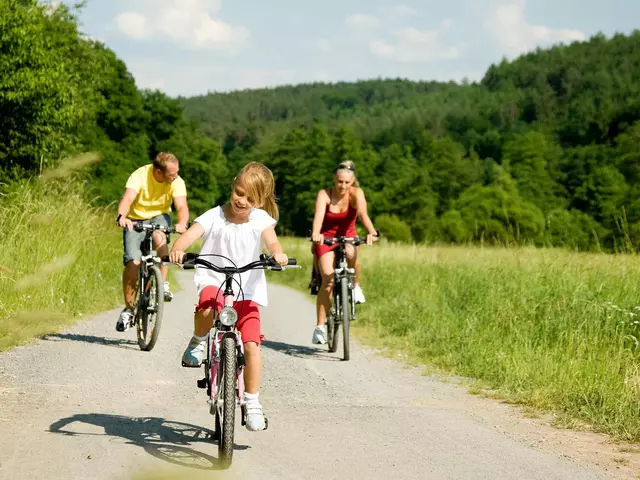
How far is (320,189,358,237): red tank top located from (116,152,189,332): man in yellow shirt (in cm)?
166

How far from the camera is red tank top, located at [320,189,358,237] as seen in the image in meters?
9.98

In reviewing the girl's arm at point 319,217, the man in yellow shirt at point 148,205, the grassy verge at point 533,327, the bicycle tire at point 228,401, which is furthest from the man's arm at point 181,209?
the bicycle tire at point 228,401

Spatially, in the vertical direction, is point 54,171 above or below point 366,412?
above

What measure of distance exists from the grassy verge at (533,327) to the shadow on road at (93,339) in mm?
3092

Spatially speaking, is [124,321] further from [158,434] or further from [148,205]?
[158,434]

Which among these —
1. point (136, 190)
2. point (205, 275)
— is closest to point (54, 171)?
point (136, 190)

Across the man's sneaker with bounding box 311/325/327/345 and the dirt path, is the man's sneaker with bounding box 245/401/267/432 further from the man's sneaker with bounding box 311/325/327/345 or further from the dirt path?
the man's sneaker with bounding box 311/325/327/345

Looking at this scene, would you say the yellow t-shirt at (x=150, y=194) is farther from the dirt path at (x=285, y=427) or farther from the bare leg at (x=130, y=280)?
the dirt path at (x=285, y=427)

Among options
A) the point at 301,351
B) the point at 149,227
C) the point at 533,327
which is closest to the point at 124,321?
the point at 149,227

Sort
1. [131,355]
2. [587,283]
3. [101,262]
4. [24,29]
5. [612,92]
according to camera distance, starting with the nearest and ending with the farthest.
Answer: [131,355] < [587,283] < [101,262] < [24,29] < [612,92]

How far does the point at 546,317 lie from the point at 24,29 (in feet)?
63.2

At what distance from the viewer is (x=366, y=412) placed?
6.41m

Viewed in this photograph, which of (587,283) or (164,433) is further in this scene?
(587,283)

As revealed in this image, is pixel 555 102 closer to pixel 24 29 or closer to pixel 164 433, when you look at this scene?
pixel 24 29
